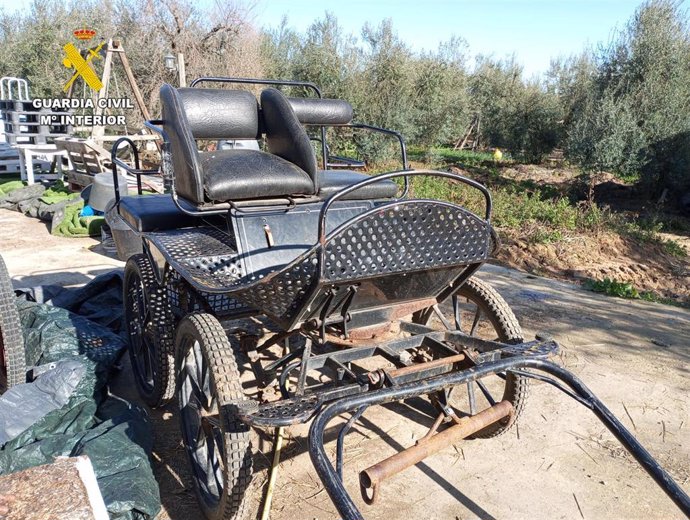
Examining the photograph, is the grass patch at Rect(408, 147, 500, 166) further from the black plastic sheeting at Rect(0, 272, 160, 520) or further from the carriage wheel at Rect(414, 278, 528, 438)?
the black plastic sheeting at Rect(0, 272, 160, 520)

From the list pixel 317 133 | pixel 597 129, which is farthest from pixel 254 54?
pixel 597 129

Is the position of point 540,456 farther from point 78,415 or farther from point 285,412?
point 78,415

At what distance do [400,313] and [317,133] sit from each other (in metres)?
11.0

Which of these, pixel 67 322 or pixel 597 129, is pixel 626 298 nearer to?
pixel 67 322

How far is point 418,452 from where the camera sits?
1.87 meters

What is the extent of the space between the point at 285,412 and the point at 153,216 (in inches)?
60.7

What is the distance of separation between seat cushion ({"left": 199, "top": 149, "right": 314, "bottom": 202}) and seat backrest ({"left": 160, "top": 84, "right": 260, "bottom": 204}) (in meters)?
0.09

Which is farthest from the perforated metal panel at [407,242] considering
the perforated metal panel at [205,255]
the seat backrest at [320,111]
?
the seat backrest at [320,111]

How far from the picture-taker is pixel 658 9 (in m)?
12.6

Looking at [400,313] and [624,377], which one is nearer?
[400,313]

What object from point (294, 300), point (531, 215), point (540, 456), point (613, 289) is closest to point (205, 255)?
point (294, 300)

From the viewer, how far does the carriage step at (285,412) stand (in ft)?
5.60

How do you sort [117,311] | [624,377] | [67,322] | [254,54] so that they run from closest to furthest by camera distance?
1. [67,322]
2. [624,377]
3. [117,311]
4. [254,54]

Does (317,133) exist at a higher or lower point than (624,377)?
higher
